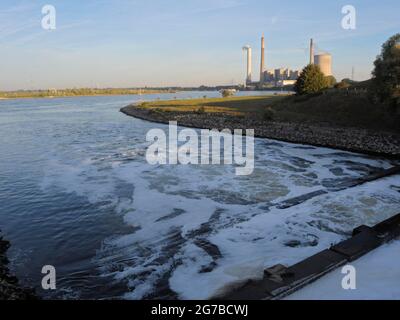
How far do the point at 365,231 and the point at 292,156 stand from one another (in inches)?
507

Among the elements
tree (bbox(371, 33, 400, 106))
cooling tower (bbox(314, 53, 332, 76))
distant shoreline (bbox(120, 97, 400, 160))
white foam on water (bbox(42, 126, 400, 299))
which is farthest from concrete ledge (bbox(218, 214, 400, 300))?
cooling tower (bbox(314, 53, 332, 76))

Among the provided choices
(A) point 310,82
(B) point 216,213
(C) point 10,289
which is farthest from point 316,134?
(C) point 10,289

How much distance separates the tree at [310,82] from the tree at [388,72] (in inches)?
809

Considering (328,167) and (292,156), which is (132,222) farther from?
(292,156)

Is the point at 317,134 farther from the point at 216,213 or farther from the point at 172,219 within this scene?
the point at 172,219

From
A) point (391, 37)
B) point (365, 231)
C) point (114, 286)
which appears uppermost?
point (391, 37)

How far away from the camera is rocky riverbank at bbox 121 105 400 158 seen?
69.8 ft

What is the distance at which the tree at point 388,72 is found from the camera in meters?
23.8

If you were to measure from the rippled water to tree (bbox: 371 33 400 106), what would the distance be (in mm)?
8199

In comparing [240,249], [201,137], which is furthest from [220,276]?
[201,137]

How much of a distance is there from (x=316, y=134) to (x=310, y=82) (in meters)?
23.0

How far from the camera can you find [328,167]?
1764 centimetres
